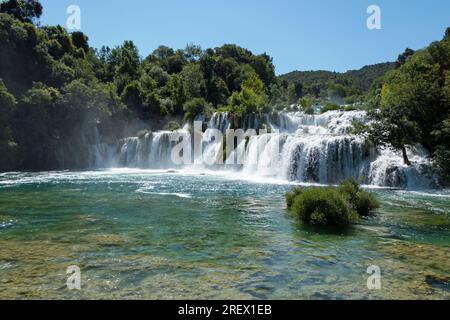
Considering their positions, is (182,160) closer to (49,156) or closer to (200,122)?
(200,122)

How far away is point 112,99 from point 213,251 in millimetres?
47712

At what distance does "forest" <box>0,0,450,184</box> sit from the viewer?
1079 inches

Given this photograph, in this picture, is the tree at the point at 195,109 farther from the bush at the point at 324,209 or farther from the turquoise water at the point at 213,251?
the bush at the point at 324,209

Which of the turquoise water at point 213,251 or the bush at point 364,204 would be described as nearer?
the turquoise water at point 213,251

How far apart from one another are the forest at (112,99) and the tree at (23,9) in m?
0.15

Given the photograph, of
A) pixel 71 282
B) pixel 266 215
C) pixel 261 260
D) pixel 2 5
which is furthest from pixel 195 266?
pixel 2 5

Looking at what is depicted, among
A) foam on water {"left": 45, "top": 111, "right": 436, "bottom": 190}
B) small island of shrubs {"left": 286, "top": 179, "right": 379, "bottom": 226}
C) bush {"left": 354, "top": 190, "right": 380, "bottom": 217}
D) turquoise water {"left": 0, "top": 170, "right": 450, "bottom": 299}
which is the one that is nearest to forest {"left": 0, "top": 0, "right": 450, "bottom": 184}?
foam on water {"left": 45, "top": 111, "right": 436, "bottom": 190}

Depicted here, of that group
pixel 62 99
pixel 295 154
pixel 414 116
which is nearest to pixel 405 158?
pixel 414 116

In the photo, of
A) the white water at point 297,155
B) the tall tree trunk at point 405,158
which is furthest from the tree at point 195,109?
the tall tree trunk at point 405,158

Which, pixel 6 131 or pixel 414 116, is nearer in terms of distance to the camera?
pixel 414 116

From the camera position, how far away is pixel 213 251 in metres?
10.9

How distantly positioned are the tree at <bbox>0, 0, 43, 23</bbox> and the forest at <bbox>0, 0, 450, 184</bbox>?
151 mm

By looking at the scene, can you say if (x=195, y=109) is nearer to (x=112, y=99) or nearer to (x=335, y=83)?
(x=112, y=99)

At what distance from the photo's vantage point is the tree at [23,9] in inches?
2333
